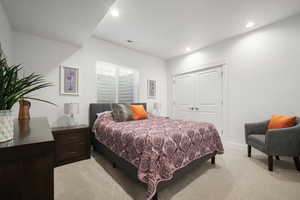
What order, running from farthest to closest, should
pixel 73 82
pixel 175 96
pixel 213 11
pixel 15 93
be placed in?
1. pixel 175 96
2. pixel 73 82
3. pixel 213 11
4. pixel 15 93

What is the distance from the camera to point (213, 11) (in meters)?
2.22

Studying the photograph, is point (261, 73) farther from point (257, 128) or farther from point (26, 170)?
point (26, 170)

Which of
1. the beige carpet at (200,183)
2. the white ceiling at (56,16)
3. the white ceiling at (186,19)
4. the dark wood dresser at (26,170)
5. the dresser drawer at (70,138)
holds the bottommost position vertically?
the beige carpet at (200,183)

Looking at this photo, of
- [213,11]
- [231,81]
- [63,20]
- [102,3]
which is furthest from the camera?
[231,81]

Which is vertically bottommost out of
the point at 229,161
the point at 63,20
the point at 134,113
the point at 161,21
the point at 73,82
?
the point at 229,161

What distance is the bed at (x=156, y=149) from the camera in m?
1.33

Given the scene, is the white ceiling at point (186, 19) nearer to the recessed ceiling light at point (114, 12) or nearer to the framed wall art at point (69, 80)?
the recessed ceiling light at point (114, 12)

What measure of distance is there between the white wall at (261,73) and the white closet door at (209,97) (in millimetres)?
237

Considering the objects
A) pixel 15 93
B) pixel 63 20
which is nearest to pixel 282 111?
pixel 15 93

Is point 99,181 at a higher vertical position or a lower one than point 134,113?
lower

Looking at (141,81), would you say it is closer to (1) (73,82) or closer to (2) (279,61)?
(1) (73,82)

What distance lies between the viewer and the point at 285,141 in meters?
1.92

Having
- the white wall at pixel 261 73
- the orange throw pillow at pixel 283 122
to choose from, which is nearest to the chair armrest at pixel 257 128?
the orange throw pillow at pixel 283 122

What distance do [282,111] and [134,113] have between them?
9.84ft
